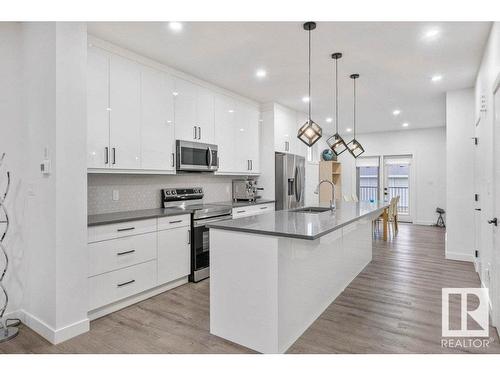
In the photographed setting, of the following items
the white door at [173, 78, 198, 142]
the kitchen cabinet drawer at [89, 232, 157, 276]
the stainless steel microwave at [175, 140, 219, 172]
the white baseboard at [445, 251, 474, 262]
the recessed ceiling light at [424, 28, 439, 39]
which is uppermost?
the recessed ceiling light at [424, 28, 439, 39]

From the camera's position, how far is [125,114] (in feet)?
10.8

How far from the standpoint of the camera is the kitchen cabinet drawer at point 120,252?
2.69 meters

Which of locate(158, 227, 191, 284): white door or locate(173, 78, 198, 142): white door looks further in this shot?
locate(173, 78, 198, 142): white door

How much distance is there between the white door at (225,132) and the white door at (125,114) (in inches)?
53.4

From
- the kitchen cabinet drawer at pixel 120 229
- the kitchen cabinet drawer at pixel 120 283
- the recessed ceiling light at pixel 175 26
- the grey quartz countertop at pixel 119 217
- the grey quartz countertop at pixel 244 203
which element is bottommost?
the kitchen cabinet drawer at pixel 120 283

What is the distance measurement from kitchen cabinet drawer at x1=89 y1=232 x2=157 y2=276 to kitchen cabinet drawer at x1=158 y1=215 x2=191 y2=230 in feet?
0.49

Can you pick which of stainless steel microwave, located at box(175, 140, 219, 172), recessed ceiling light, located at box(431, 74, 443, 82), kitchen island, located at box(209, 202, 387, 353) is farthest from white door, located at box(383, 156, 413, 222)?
kitchen island, located at box(209, 202, 387, 353)

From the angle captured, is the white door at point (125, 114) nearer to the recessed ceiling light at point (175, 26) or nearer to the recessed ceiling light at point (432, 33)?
the recessed ceiling light at point (175, 26)

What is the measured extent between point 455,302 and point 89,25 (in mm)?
4393

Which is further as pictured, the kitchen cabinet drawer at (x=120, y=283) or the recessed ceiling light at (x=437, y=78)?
the recessed ceiling light at (x=437, y=78)

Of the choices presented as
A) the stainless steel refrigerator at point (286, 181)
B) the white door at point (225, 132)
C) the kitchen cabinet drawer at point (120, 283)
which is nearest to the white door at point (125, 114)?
the kitchen cabinet drawer at point (120, 283)

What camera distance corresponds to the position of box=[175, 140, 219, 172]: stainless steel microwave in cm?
385

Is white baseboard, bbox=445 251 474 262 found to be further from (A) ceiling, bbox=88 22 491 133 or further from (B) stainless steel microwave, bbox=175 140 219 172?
(B) stainless steel microwave, bbox=175 140 219 172
